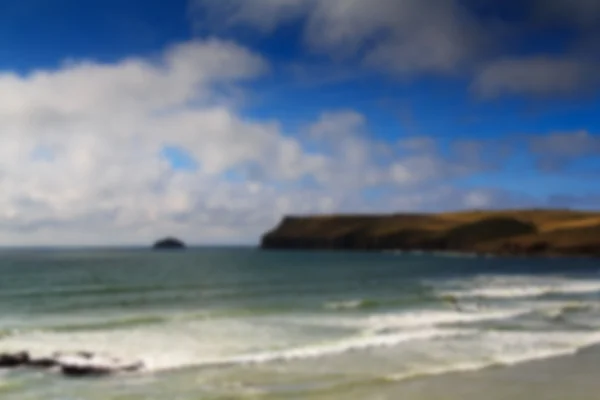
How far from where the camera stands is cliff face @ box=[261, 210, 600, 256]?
121 m

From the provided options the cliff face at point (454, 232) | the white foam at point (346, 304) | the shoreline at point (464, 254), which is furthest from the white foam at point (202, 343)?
the cliff face at point (454, 232)

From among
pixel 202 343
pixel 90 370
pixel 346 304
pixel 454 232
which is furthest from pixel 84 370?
pixel 454 232

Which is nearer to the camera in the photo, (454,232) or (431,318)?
(431,318)

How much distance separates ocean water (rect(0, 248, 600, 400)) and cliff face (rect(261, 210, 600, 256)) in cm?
→ 8390

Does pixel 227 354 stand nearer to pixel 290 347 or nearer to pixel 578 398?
pixel 290 347

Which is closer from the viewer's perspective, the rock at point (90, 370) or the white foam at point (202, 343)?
the rock at point (90, 370)

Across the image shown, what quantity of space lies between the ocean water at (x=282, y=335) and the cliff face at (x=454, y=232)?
83898 millimetres

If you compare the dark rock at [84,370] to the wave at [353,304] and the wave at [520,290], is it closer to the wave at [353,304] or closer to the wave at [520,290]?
the wave at [353,304]

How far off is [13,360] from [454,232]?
433 feet

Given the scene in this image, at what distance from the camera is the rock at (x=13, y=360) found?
1642 cm

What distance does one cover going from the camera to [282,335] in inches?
873

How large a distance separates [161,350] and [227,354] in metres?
2.05

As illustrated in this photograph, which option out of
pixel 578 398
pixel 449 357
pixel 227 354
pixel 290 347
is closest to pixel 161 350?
pixel 227 354

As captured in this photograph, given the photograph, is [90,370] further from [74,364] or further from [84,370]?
[74,364]
